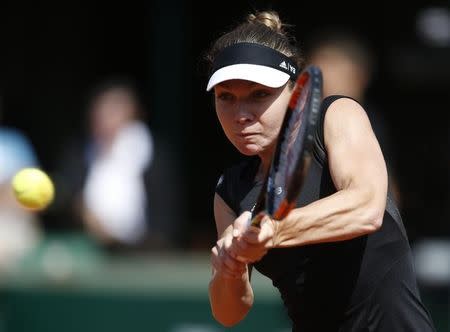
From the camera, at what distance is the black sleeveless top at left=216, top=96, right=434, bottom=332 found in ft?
13.3

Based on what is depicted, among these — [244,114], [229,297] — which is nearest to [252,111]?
[244,114]

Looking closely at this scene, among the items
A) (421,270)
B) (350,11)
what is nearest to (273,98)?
(421,270)

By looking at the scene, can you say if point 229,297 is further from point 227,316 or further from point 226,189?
point 226,189

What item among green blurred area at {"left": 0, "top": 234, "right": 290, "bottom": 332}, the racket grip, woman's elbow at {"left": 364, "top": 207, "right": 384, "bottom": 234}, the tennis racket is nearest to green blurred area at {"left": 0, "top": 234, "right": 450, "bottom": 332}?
green blurred area at {"left": 0, "top": 234, "right": 290, "bottom": 332}

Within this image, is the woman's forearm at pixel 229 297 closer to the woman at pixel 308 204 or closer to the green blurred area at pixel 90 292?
the woman at pixel 308 204

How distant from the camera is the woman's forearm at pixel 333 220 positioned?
357 centimetres

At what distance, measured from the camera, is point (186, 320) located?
28.2ft

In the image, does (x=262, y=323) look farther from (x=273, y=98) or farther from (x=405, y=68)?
(x=273, y=98)

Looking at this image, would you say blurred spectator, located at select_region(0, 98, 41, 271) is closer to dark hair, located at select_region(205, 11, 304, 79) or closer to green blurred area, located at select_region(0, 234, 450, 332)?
green blurred area, located at select_region(0, 234, 450, 332)

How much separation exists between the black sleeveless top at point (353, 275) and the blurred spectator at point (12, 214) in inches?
190

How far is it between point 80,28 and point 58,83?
2.07ft

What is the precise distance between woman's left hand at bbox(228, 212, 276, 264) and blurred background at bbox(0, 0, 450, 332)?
10.2 feet

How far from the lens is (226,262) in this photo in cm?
368

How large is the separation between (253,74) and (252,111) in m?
0.14
